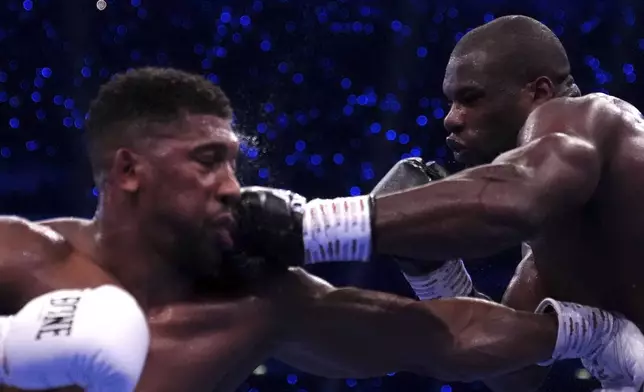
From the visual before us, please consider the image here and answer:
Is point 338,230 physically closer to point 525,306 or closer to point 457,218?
point 457,218

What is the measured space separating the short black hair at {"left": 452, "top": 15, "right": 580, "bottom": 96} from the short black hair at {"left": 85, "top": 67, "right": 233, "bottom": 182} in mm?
635

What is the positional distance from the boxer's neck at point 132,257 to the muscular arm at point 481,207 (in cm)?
38

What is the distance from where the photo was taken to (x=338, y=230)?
5.09ft

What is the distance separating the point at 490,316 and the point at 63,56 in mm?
3086

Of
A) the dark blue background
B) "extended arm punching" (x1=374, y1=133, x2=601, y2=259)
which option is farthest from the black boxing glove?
the dark blue background

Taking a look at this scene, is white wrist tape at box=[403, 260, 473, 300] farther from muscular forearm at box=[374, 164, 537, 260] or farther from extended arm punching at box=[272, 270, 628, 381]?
muscular forearm at box=[374, 164, 537, 260]

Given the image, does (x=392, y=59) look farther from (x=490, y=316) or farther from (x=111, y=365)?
(x=111, y=365)

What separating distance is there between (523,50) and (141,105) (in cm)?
84

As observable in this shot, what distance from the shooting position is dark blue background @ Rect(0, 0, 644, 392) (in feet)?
14.1

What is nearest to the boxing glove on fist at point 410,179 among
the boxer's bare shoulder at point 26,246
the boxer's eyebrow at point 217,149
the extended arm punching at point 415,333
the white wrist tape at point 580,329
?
the extended arm punching at point 415,333

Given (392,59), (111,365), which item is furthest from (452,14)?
(111,365)

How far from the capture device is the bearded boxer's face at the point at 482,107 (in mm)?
1953

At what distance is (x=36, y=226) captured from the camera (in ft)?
5.16

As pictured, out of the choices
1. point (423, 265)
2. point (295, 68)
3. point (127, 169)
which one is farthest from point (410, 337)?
point (295, 68)
